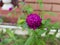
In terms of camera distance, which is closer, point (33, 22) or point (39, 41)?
point (33, 22)

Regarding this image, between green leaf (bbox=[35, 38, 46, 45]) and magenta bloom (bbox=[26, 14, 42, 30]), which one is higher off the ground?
magenta bloom (bbox=[26, 14, 42, 30])

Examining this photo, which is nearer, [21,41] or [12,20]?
[21,41]

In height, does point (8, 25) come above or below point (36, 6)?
below

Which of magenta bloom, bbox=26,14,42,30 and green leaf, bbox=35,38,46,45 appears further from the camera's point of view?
green leaf, bbox=35,38,46,45

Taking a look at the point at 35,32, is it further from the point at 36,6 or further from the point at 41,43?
the point at 36,6

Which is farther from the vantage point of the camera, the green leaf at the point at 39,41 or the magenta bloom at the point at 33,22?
the green leaf at the point at 39,41

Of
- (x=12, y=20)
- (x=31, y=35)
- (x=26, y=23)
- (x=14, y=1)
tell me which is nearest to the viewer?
(x=26, y=23)

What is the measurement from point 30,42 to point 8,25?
762mm

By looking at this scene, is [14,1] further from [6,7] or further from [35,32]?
[35,32]

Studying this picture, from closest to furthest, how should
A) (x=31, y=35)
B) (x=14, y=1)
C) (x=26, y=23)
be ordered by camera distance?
1. (x=26, y=23)
2. (x=31, y=35)
3. (x=14, y=1)

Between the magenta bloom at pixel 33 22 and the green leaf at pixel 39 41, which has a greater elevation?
the magenta bloom at pixel 33 22

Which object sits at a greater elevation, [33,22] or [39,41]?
[33,22]

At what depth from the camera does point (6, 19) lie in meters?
2.32

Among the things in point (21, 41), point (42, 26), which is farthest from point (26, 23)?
point (21, 41)
